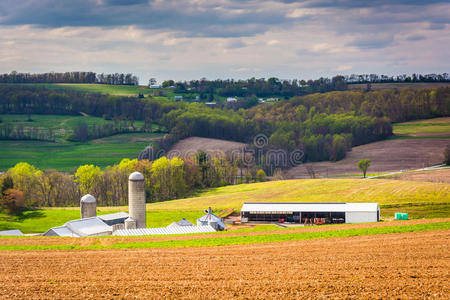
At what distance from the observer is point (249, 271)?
26438 millimetres

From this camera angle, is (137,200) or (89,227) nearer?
(89,227)

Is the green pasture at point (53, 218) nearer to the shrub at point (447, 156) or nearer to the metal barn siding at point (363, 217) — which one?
the metal barn siding at point (363, 217)

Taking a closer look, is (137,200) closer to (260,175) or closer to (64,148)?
(260,175)

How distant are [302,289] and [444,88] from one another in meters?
183

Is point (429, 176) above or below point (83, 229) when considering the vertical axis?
above

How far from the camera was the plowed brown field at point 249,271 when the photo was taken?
2192 centimetres

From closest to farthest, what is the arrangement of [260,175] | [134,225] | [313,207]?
1. [134,225]
2. [313,207]
3. [260,175]

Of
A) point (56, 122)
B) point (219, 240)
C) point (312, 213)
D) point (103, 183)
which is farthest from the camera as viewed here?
point (56, 122)

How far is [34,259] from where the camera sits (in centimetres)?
3284

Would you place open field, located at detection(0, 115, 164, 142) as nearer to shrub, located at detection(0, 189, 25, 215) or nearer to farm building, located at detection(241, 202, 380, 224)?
shrub, located at detection(0, 189, 25, 215)

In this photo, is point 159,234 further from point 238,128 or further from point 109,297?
point 238,128

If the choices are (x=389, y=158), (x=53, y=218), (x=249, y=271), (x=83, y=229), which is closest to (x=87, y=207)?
(x=83, y=229)

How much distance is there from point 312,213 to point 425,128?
111m

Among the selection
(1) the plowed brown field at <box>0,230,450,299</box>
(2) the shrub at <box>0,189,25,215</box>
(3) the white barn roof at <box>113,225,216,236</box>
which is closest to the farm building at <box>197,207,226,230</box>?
(3) the white barn roof at <box>113,225,216,236</box>
